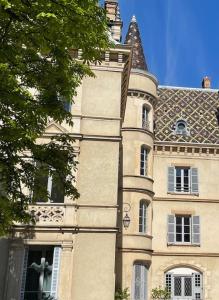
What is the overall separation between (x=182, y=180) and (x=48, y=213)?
13430 mm

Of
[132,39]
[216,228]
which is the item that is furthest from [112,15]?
[216,228]

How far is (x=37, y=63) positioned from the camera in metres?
10.1

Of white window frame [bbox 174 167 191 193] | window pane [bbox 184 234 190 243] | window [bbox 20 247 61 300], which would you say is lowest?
window [bbox 20 247 61 300]

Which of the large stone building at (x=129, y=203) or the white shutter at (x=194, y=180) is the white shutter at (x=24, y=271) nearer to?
the large stone building at (x=129, y=203)

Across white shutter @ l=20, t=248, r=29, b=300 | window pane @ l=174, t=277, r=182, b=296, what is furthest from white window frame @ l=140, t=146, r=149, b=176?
white shutter @ l=20, t=248, r=29, b=300

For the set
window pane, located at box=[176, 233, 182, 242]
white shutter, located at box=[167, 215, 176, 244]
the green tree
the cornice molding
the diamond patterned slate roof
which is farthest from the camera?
the diamond patterned slate roof

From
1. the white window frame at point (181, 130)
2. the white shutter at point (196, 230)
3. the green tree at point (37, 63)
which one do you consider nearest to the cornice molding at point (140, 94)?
the white window frame at point (181, 130)

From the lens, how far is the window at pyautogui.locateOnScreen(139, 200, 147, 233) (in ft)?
80.9

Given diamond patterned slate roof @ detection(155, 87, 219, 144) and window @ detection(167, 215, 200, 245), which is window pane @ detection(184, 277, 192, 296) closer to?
window @ detection(167, 215, 200, 245)

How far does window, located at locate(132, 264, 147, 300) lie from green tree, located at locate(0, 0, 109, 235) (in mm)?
14004

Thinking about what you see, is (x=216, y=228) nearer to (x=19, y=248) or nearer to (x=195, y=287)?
(x=195, y=287)

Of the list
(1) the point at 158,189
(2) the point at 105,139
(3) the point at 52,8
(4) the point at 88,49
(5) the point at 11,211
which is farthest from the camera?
(1) the point at 158,189

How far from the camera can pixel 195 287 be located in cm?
2547

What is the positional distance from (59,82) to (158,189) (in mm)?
18302
